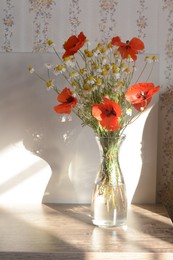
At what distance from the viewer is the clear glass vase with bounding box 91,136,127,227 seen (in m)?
1.62

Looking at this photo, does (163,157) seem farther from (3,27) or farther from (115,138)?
(3,27)

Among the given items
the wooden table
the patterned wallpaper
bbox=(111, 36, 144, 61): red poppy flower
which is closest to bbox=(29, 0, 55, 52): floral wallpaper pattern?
the patterned wallpaper

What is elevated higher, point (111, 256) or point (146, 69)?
point (146, 69)

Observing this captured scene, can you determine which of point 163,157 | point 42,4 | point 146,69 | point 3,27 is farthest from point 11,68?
point 163,157

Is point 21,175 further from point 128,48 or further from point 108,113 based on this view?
point 128,48

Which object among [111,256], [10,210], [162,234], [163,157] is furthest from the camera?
[163,157]

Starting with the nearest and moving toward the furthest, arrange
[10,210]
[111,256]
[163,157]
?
[111,256], [10,210], [163,157]

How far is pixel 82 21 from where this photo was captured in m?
1.91

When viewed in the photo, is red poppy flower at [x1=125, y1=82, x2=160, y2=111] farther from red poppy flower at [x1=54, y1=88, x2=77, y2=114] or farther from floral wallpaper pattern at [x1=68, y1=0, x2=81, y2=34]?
floral wallpaper pattern at [x1=68, y1=0, x2=81, y2=34]

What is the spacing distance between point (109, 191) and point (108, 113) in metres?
0.31

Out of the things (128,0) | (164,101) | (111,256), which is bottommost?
(111,256)

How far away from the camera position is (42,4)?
6.26 ft

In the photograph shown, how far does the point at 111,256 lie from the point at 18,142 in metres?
0.75

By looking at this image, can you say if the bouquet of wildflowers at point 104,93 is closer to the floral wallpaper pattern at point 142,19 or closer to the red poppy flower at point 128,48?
the red poppy flower at point 128,48
